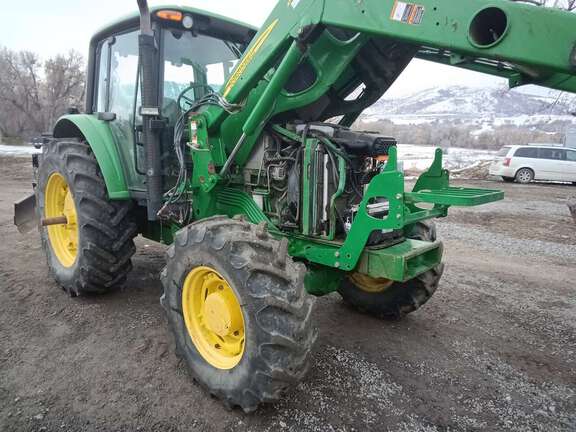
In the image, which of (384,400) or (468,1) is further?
(384,400)

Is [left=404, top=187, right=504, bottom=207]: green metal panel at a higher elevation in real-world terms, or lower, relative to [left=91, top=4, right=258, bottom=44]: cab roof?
lower

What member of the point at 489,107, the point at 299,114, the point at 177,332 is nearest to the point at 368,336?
the point at 177,332

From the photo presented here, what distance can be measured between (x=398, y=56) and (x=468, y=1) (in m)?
1.02

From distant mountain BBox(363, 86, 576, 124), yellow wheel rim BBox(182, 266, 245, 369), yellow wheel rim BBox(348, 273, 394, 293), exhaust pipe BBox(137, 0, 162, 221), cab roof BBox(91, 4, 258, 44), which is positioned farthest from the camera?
distant mountain BBox(363, 86, 576, 124)

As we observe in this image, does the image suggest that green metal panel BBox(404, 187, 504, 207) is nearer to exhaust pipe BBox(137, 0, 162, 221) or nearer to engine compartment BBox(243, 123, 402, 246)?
engine compartment BBox(243, 123, 402, 246)

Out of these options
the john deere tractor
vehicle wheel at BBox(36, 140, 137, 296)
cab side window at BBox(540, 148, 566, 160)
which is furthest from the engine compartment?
cab side window at BBox(540, 148, 566, 160)

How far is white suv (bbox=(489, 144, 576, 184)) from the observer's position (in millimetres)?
15422

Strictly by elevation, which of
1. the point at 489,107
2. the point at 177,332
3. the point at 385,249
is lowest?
the point at 177,332

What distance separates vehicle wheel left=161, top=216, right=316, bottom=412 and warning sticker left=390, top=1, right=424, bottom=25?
4.41 ft

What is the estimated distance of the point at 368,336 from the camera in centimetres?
353

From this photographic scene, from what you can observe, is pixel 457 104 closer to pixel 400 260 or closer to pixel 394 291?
pixel 394 291

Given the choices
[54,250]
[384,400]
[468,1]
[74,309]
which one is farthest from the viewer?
[54,250]

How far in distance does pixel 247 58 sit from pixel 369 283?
84.7 inches

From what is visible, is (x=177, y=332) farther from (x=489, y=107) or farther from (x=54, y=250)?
(x=489, y=107)
